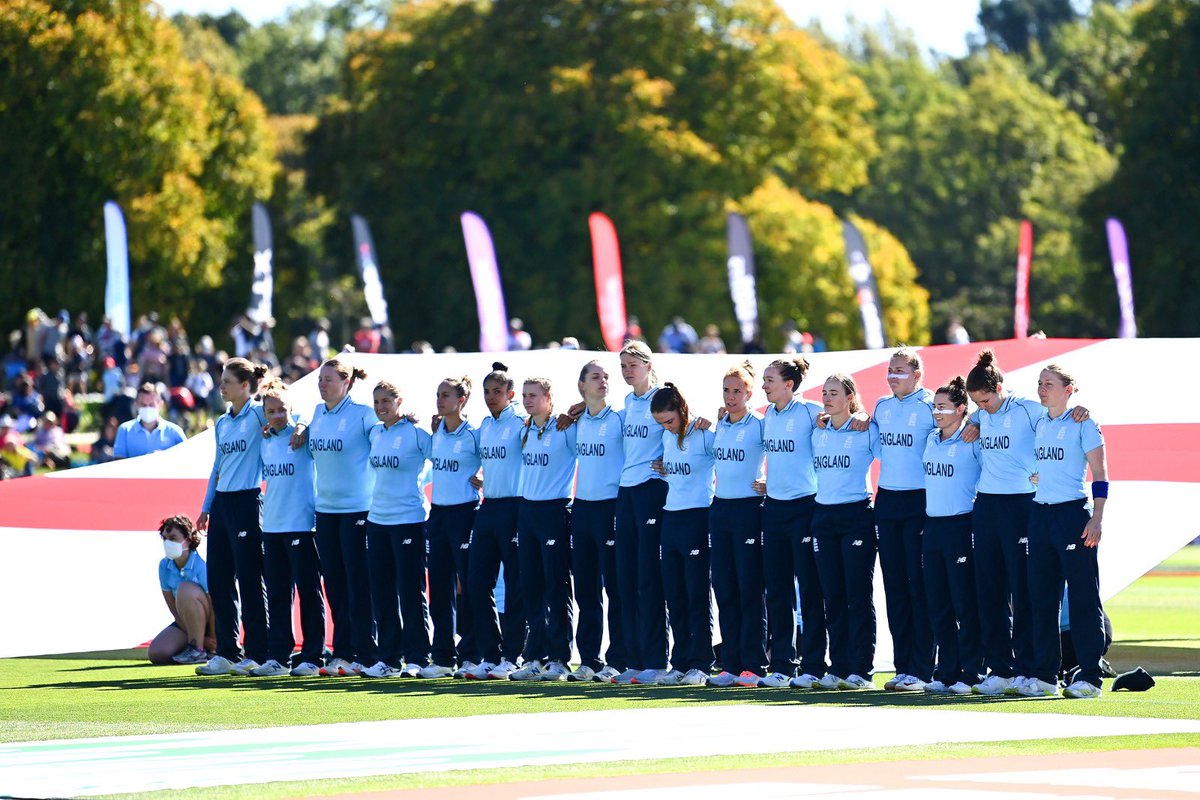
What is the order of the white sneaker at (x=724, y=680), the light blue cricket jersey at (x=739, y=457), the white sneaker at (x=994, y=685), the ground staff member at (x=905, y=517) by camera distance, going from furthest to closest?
the white sneaker at (x=724, y=680)
the light blue cricket jersey at (x=739, y=457)
the ground staff member at (x=905, y=517)
the white sneaker at (x=994, y=685)

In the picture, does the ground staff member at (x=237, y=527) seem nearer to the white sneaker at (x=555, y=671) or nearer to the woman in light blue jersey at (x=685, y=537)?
the white sneaker at (x=555, y=671)

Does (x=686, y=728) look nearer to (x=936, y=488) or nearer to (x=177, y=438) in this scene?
(x=936, y=488)

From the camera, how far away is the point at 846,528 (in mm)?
12047

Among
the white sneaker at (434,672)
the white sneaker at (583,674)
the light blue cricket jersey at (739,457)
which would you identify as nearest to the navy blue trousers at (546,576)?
the white sneaker at (583,674)

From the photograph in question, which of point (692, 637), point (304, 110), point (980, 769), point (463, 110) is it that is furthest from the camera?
point (304, 110)

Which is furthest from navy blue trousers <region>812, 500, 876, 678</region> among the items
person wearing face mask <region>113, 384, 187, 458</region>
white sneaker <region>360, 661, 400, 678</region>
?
person wearing face mask <region>113, 384, 187, 458</region>

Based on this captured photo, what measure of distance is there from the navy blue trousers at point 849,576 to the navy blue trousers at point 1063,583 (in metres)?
0.98

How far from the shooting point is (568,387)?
15.2 m

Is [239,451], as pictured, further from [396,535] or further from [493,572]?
[493,572]

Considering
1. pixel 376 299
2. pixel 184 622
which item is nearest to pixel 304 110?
pixel 376 299

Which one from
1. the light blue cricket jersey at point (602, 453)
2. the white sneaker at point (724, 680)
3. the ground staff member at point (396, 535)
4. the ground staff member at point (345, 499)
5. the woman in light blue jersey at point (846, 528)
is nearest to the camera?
the woman in light blue jersey at point (846, 528)

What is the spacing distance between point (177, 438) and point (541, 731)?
759 cm

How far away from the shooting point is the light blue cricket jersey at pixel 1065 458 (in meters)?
11.3

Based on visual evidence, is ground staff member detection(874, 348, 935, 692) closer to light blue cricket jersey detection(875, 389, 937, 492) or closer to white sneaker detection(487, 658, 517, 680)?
light blue cricket jersey detection(875, 389, 937, 492)
